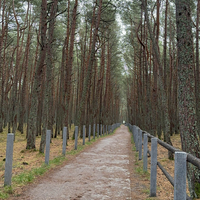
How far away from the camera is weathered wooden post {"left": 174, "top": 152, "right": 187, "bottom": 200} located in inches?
96.6

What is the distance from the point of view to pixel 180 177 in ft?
8.16

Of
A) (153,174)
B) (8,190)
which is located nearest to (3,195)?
(8,190)

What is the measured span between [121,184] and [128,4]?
554 inches

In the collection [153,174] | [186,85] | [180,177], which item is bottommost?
[153,174]

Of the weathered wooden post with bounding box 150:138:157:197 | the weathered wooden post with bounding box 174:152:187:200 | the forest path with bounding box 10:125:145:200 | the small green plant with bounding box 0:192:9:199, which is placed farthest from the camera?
the weathered wooden post with bounding box 150:138:157:197

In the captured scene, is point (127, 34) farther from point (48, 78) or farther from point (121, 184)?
point (121, 184)

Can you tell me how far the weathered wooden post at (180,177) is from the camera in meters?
2.45

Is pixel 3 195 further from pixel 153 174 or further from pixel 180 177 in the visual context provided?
pixel 180 177

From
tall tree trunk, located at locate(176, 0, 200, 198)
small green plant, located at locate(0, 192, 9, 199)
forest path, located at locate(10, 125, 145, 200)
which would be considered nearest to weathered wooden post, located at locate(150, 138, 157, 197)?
forest path, located at locate(10, 125, 145, 200)

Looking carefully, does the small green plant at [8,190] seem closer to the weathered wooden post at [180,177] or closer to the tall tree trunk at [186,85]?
the weathered wooden post at [180,177]

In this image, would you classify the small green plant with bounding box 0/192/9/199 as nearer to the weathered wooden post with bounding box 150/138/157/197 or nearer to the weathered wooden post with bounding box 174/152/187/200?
the weathered wooden post with bounding box 150/138/157/197

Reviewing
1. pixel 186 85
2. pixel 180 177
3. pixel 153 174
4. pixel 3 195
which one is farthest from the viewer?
pixel 186 85

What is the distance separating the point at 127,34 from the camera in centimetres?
2261

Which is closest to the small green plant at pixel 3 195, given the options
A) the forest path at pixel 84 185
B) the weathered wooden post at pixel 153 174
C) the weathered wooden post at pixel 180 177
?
the forest path at pixel 84 185
